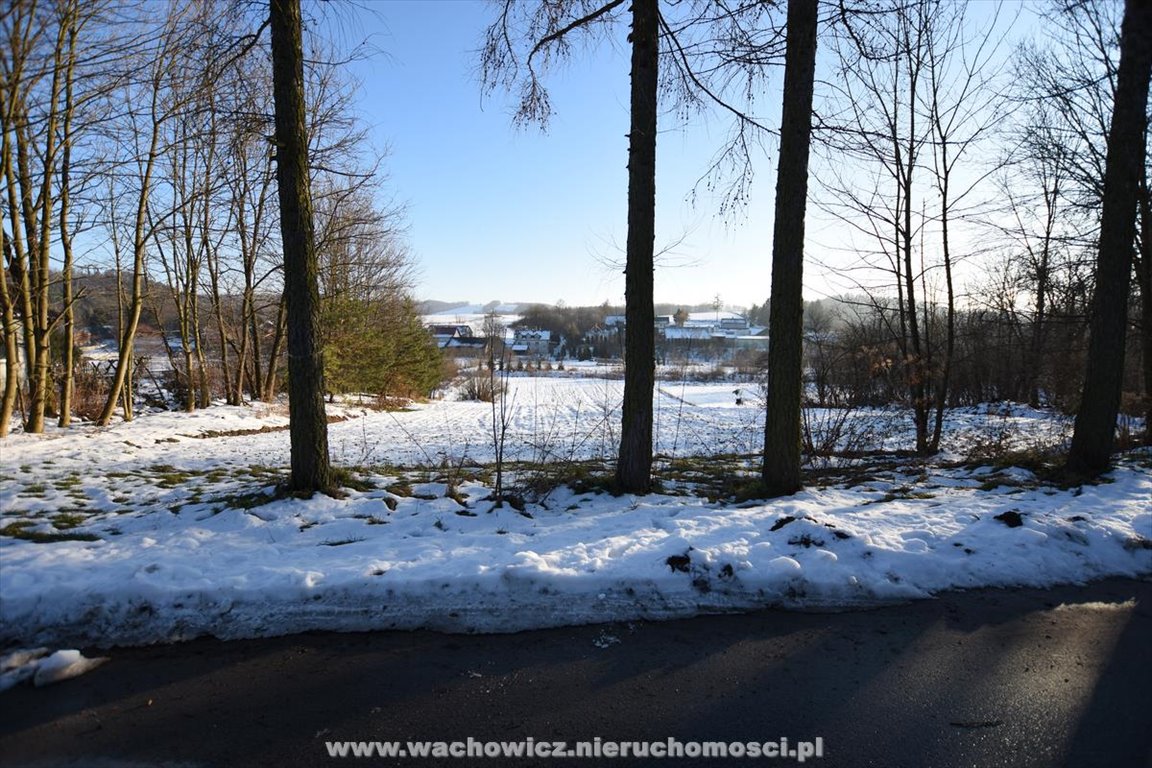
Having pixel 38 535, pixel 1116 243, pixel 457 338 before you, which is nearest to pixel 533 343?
pixel 457 338

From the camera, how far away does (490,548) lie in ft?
14.4

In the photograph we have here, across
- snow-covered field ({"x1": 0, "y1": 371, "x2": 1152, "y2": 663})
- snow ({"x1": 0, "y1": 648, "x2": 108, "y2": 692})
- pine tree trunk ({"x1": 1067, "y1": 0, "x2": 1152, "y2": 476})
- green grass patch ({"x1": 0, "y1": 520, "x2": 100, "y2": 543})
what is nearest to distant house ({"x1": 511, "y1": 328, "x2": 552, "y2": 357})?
snow-covered field ({"x1": 0, "y1": 371, "x2": 1152, "y2": 663})

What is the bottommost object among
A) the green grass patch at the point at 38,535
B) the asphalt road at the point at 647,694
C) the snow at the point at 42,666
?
the asphalt road at the point at 647,694

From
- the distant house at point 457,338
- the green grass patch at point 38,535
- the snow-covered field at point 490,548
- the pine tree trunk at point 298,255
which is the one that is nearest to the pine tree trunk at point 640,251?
the snow-covered field at point 490,548

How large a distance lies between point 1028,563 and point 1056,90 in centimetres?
1127

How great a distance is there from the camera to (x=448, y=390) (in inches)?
1628

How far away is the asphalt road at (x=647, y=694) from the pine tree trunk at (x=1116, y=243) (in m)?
4.18

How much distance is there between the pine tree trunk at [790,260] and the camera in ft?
17.9

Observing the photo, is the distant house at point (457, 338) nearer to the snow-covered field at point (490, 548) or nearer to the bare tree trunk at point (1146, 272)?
the bare tree trunk at point (1146, 272)

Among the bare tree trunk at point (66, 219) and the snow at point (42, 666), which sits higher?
the bare tree trunk at point (66, 219)

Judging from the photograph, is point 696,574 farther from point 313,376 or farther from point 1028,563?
point 313,376

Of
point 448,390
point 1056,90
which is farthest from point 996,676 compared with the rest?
point 448,390

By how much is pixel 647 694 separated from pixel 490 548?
6.26 ft

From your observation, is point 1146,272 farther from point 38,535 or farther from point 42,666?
point 38,535
